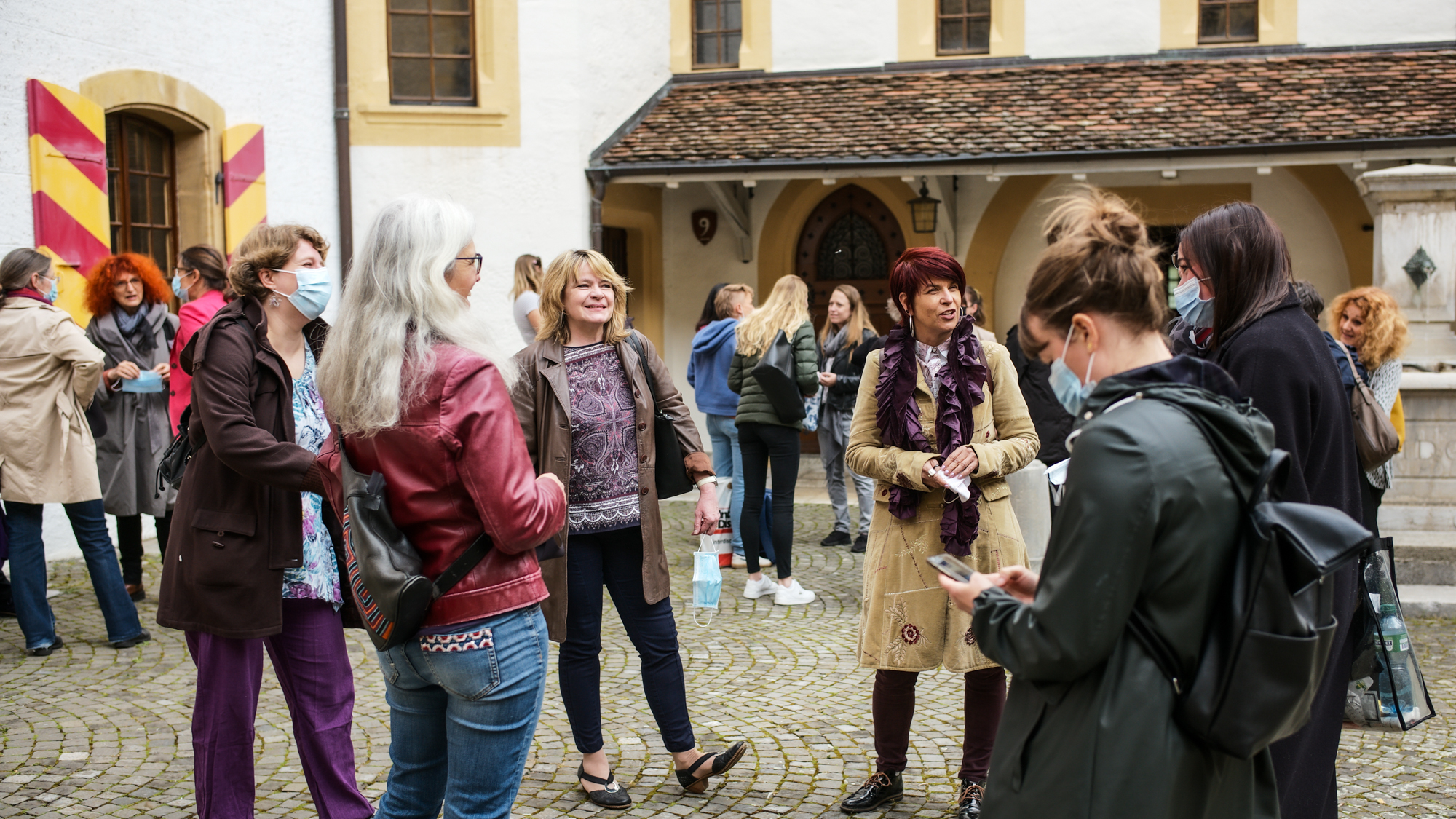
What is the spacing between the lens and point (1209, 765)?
6.31 ft

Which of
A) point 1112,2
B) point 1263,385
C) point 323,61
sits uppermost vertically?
point 1112,2

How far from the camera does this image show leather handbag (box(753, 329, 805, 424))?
7031 mm

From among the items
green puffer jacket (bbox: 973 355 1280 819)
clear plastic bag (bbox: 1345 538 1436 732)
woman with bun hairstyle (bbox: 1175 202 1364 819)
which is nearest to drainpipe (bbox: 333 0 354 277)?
woman with bun hairstyle (bbox: 1175 202 1364 819)

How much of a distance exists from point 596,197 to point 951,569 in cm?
1070

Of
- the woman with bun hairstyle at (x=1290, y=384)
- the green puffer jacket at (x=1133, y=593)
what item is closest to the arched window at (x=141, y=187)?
the woman with bun hairstyle at (x=1290, y=384)

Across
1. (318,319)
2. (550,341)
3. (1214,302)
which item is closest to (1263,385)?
(1214,302)

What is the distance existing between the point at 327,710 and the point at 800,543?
18.8 ft

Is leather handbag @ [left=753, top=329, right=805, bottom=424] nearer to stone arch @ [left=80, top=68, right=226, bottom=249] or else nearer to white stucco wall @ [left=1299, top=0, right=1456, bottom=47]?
stone arch @ [left=80, top=68, right=226, bottom=249]

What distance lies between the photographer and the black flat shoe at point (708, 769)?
4121mm

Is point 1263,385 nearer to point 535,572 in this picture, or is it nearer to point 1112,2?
point 535,572

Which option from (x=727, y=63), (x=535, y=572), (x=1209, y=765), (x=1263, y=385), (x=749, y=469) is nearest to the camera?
(x=1209, y=765)

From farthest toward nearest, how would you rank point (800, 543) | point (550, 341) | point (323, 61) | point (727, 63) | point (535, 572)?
point (727, 63)
point (323, 61)
point (800, 543)
point (550, 341)
point (535, 572)

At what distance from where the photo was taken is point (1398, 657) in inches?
121

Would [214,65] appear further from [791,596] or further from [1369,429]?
[1369,429]
